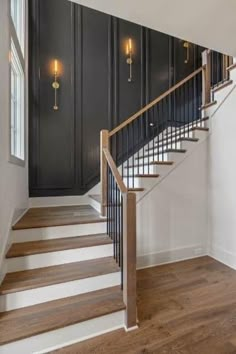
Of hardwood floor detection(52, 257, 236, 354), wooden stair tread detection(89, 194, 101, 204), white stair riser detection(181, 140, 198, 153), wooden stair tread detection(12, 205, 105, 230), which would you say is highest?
white stair riser detection(181, 140, 198, 153)

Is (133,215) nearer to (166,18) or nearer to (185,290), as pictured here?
(185,290)

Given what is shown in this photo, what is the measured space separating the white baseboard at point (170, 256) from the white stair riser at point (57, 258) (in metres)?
0.85

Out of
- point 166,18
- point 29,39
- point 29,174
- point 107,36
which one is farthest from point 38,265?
point 107,36

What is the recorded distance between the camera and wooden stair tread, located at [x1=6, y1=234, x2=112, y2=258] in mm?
2119

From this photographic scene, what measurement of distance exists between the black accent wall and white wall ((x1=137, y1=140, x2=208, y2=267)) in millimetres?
1316

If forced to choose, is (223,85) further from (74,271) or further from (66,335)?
(66,335)

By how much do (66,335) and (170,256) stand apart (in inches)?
74.6

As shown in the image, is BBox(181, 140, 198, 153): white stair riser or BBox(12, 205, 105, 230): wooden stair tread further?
BBox(181, 140, 198, 153): white stair riser

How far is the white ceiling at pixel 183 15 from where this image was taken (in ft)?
5.49

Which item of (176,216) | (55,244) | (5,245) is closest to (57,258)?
(55,244)

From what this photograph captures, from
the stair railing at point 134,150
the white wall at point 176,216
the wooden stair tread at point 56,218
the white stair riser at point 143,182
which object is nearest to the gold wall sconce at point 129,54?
the stair railing at point 134,150

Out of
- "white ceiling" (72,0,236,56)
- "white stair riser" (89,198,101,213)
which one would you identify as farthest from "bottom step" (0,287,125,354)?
"white ceiling" (72,0,236,56)

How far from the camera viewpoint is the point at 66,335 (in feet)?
5.75

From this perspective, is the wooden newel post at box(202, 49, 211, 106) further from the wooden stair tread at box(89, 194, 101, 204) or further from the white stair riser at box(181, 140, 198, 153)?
the wooden stair tread at box(89, 194, 101, 204)
